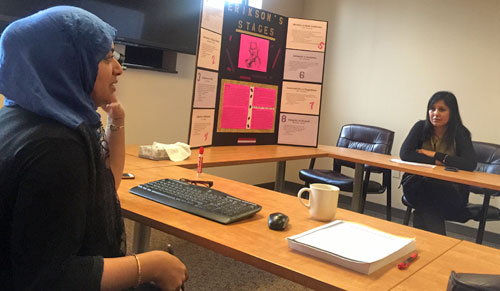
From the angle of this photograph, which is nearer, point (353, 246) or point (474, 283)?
point (474, 283)

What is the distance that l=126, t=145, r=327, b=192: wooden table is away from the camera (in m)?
2.39

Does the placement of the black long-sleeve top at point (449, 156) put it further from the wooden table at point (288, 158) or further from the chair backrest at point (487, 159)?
the chair backrest at point (487, 159)

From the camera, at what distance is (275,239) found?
51.6 inches

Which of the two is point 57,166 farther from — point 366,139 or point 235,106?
point 366,139

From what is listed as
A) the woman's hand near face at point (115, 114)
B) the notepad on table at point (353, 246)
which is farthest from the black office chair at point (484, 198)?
the woman's hand near face at point (115, 114)

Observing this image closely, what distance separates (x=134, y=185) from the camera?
1808 millimetres

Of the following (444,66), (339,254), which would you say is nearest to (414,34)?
(444,66)

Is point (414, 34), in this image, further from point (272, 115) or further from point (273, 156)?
point (273, 156)

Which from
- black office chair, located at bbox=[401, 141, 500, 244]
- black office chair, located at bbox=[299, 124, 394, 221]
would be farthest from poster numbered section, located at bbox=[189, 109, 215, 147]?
black office chair, located at bbox=[401, 141, 500, 244]

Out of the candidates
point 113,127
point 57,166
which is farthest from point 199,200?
point 57,166

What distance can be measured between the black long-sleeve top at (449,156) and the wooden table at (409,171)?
3.6 inches

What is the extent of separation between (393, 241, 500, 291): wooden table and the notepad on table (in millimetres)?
75

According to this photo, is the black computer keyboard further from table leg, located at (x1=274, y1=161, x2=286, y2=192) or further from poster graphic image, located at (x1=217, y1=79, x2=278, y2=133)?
table leg, located at (x1=274, y1=161, x2=286, y2=192)

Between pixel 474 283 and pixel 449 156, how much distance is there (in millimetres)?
2851
